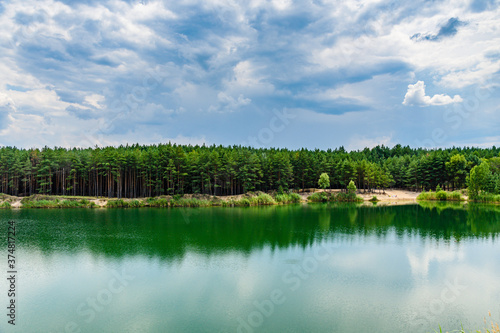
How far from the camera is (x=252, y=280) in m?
14.9

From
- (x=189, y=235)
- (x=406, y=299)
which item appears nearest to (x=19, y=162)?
(x=189, y=235)

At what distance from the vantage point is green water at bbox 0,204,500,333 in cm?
1080

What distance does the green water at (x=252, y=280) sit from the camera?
10797mm

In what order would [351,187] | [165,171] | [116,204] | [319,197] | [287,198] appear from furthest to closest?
[351,187], [319,197], [287,198], [165,171], [116,204]

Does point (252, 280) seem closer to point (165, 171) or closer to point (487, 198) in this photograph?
point (165, 171)

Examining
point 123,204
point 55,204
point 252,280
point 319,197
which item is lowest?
point 252,280

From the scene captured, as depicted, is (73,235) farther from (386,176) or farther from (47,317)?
(386,176)

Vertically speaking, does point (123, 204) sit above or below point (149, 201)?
below

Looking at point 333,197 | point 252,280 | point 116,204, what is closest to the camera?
point 252,280

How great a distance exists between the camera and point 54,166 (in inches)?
2296

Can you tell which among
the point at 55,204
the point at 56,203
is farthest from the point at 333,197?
the point at 55,204

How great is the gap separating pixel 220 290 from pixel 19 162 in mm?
62930

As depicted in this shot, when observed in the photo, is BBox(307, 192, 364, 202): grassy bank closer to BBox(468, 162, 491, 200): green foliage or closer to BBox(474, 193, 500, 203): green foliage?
BBox(468, 162, 491, 200): green foliage

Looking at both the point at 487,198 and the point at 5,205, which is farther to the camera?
the point at 487,198
